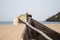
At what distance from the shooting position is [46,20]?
21.9ft

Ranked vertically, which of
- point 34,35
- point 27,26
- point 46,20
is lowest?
point 46,20

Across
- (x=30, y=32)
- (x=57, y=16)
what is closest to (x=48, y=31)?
(x=30, y=32)

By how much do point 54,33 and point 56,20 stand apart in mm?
4896

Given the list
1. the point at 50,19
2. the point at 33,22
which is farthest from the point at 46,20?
the point at 33,22

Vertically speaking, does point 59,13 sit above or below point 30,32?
below

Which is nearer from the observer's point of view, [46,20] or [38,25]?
[38,25]

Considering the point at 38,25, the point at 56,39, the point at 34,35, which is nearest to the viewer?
the point at 56,39

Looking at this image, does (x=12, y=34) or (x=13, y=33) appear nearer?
(x=12, y=34)

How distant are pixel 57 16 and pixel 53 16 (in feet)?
0.57

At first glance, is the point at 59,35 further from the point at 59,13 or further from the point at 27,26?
the point at 59,13

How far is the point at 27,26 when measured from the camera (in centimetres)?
173

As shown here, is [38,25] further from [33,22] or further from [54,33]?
[54,33]

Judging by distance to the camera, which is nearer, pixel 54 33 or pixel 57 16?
pixel 54 33

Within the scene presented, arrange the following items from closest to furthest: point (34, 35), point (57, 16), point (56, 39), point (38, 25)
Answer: point (56, 39), point (34, 35), point (38, 25), point (57, 16)
